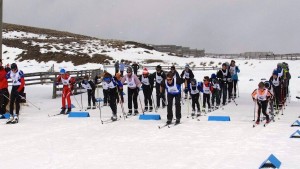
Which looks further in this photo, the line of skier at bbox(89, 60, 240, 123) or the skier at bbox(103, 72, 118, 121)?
the skier at bbox(103, 72, 118, 121)

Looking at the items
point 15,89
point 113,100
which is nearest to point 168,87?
point 113,100

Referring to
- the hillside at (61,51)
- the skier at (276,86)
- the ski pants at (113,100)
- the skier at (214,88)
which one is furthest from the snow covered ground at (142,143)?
the hillside at (61,51)

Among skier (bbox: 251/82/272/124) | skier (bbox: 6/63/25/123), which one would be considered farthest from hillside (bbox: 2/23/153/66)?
skier (bbox: 251/82/272/124)

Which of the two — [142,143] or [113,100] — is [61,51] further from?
[142,143]

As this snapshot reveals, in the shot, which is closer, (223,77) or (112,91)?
(112,91)

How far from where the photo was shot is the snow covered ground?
905cm

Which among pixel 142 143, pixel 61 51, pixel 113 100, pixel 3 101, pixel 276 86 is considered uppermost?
pixel 61 51

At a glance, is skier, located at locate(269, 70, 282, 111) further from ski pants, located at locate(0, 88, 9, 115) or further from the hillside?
the hillside

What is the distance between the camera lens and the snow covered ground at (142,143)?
9047 millimetres

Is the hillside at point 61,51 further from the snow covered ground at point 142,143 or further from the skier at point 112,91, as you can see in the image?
the snow covered ground at point 142,143

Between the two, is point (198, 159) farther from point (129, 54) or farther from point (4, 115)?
point (129, 54)

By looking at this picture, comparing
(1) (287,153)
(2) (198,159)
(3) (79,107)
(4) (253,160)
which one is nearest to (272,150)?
(1) (287,153)

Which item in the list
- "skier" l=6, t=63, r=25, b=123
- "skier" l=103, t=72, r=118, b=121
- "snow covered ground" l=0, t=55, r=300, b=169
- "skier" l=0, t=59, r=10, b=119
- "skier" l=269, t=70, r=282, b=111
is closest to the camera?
"snow covered ground" l=0, t=55, r=300, b=169

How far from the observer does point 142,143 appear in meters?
11.3
